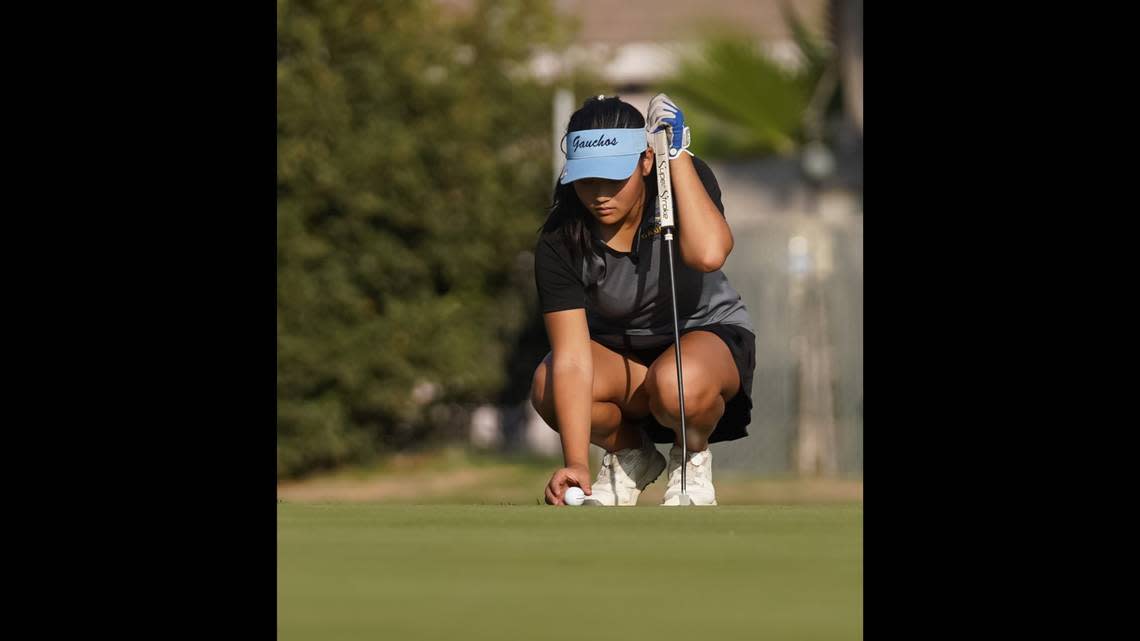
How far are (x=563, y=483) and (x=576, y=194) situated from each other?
2.93 ft

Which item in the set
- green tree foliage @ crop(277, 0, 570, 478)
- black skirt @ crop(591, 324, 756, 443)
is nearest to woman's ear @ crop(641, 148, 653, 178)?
black skirt @ crop(591, 324, 756, 443)

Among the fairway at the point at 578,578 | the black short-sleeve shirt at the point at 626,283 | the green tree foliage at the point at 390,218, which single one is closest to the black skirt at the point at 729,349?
the black short-sleeve shirt at the point at 626,283

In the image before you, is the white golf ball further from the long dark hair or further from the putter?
the long dark hair

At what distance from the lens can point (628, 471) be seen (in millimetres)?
5547

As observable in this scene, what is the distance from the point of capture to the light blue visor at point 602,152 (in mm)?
4883

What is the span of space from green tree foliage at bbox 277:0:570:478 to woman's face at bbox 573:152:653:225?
9.21 metres

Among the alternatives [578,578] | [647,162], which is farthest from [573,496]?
[578,578]

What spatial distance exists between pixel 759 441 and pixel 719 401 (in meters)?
10.1

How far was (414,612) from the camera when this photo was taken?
9.94 feet

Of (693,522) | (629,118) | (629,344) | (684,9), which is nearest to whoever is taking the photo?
(693,522)

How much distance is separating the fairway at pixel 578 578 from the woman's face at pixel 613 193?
4.70 ft

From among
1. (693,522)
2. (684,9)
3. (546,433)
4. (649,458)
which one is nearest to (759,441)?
(546,433)

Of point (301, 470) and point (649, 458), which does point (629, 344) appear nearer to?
point (649, 458)

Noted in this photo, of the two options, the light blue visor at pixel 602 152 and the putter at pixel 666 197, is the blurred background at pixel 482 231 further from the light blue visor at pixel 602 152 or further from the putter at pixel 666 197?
the light blue visor at pixel 602 152
